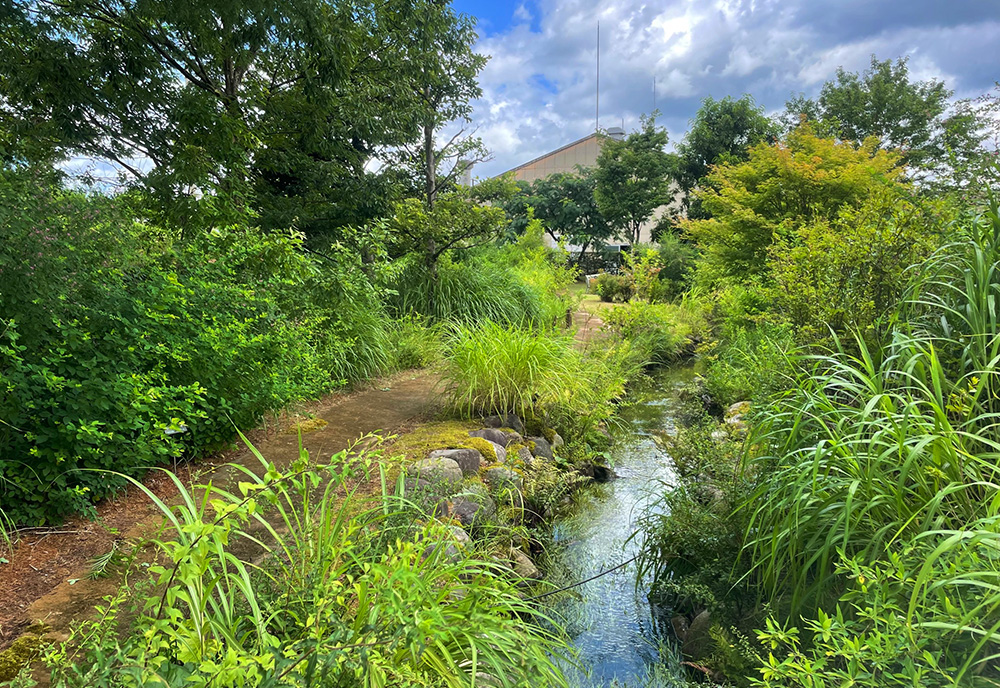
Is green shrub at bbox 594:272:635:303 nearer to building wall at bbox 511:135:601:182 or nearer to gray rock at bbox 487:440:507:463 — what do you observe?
gray rock at bbox 487:440:507:463

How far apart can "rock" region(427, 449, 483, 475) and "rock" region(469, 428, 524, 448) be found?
15.3 inches

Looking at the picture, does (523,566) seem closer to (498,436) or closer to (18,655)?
(498,436)

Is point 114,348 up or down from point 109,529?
up

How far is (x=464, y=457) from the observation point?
3309mm

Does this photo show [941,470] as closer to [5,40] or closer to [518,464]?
[518,464]

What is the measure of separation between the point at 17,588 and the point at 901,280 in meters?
4.42

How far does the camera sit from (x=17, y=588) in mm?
1859

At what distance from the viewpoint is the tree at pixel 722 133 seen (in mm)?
16922

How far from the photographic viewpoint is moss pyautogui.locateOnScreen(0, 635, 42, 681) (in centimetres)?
149

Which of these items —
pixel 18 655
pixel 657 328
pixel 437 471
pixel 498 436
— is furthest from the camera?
pixel 657 328

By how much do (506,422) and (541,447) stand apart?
1.17 ft

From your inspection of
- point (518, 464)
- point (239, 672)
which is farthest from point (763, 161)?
point (239, 672)

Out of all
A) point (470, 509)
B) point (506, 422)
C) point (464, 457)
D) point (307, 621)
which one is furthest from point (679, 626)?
point (307, 621)

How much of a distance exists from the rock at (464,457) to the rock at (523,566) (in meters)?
0.57
